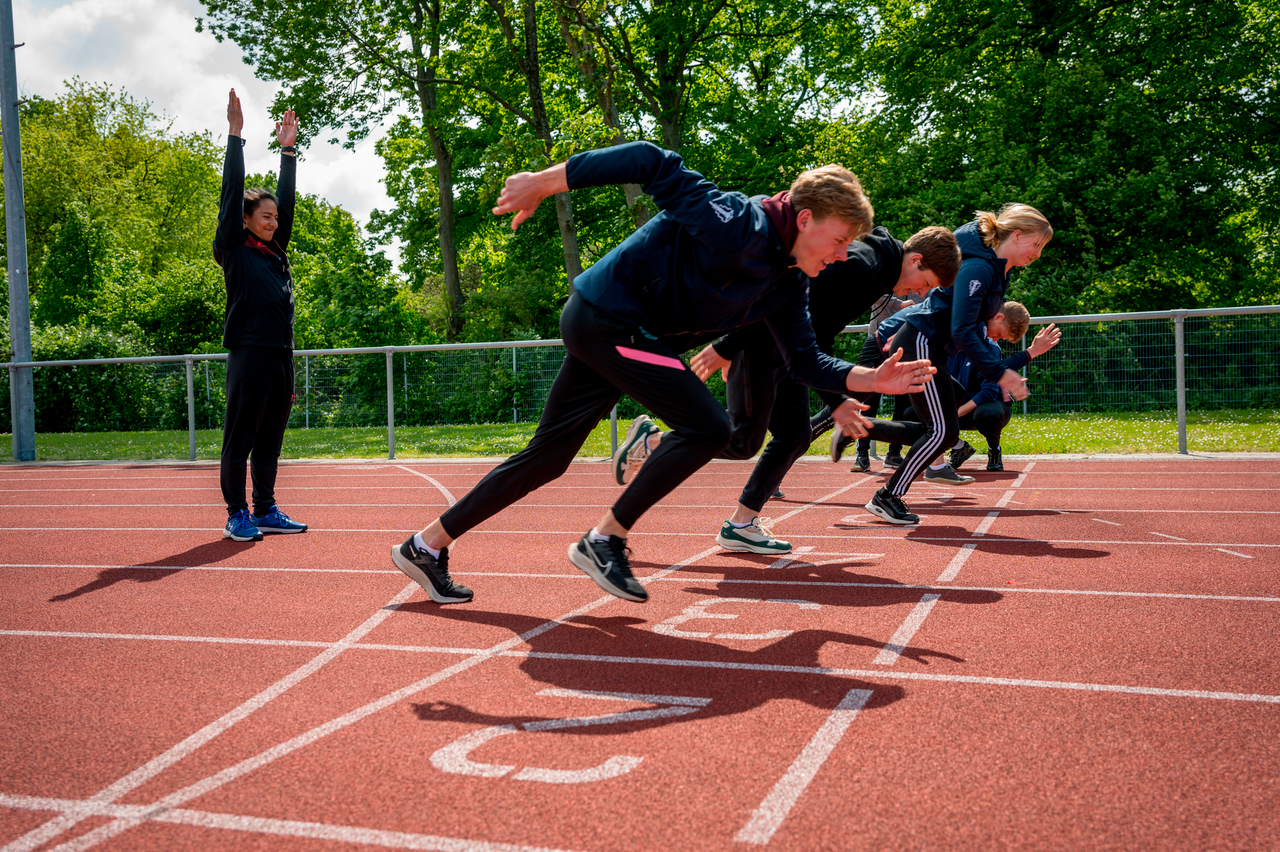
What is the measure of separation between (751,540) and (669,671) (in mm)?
2299

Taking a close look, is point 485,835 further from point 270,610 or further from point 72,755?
point 270,610

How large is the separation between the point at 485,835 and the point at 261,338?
4.89 metres

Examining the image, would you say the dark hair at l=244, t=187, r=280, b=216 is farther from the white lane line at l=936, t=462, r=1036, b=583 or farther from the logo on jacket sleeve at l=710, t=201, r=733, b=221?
the white lane line at l=936, t=462, r=1036, b=583

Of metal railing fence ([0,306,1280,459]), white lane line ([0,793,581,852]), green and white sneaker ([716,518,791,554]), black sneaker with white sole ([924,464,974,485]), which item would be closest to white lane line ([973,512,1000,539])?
green and white sneaker ([716,518,791,554])

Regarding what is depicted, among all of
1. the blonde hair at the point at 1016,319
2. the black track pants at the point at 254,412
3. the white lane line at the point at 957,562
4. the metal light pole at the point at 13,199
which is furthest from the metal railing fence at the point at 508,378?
the black track pants at the point at 254,412

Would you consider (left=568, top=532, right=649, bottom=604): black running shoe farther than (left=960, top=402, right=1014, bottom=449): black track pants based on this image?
No

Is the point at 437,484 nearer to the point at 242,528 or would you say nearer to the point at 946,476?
the point at 242,528

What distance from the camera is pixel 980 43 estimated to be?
83.6 feet

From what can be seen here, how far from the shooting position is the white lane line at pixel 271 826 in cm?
222

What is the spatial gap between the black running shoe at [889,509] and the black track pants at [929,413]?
7cm

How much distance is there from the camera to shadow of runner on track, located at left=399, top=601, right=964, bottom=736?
3121mm

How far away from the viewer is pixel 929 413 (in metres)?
6.81

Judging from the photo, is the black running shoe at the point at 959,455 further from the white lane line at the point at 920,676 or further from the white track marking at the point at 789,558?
the white lane line at the point at 920,676

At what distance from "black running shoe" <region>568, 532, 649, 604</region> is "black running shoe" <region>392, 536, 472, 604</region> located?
65cm
